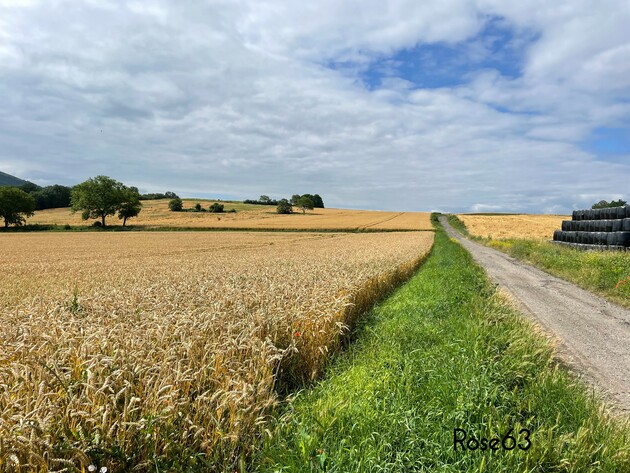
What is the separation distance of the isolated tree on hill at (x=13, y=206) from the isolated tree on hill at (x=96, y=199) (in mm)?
8706

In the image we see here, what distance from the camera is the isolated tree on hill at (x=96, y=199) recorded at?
8156 centimetres

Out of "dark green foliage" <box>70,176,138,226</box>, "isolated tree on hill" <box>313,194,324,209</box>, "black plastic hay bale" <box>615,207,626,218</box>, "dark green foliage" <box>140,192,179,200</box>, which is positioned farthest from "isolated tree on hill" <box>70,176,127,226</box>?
"isolated tree on hill" <box>313,194,324,209</box>

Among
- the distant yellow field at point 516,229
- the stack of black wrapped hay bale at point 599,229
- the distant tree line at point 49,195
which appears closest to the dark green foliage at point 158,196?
the distant tree line at point 49,195

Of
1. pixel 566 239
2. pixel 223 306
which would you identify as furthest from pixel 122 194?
pixel 223 306

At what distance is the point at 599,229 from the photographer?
25562mm

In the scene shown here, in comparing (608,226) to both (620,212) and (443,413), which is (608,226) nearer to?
(620,212)

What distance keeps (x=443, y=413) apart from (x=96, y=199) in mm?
91285

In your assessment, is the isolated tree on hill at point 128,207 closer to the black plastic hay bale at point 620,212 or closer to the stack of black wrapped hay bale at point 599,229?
the stack of black wrapped hay bale at point 599,229

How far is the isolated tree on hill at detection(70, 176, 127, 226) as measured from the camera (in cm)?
8156

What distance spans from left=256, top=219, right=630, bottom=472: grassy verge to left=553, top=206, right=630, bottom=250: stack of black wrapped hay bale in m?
20.4

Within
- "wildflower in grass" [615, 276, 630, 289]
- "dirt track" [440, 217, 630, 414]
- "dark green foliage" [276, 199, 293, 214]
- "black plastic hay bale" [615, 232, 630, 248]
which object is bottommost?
"dirt track" [440, 217, 630, 414]

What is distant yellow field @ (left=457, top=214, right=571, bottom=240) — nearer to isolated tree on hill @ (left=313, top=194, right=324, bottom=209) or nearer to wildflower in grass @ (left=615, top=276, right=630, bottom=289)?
wildflower in grass @ (left=615, top=276, right=630, bottom=289)

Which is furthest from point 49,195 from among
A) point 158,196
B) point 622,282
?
point 622,282

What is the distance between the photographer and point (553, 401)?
469 cm
